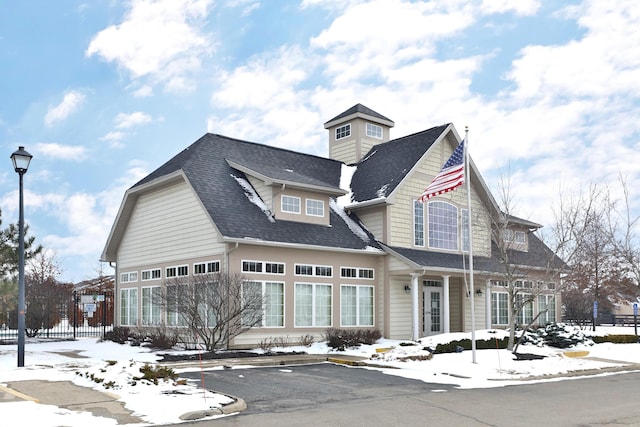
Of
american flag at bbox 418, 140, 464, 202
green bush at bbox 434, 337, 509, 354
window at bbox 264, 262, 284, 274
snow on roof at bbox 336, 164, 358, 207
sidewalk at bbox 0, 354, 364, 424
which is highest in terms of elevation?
snow on roof at bbox 336, 164, 358, 207

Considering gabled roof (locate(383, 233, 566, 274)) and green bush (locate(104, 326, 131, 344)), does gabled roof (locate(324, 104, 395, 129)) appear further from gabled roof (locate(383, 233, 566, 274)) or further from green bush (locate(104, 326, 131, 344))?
green bush (locate(104, 326, 131, 344))

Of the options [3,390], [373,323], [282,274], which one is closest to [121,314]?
[282,274]

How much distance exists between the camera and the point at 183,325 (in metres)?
22.4

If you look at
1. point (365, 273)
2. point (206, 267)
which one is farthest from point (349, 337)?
point (206, 267)

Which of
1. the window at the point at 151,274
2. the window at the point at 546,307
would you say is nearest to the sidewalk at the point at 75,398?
the window at the point at 151,274

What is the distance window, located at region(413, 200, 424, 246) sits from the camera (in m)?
27.5

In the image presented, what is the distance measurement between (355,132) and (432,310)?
32.6 ft

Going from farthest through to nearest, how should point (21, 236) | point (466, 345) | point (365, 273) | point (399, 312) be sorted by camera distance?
point (399, 312)
point (365, 273)
point (466, 345)
point (21, 236)

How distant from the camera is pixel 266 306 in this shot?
22.2 m

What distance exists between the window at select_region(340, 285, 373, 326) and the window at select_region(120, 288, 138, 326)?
334 inches

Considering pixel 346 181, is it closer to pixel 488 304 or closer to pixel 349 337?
pixel 488 304

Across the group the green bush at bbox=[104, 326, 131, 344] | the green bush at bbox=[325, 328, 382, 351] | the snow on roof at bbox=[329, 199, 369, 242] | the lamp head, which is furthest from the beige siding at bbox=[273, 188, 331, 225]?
the lamp head

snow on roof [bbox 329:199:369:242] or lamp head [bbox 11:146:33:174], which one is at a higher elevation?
lamp head [bbox 11:146:33:174]

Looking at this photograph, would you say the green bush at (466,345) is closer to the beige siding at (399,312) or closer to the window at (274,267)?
the beige siding at (399,312)
